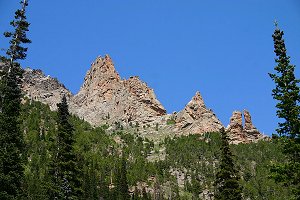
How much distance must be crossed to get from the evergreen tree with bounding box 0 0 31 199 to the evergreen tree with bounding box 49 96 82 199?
11.5 ft

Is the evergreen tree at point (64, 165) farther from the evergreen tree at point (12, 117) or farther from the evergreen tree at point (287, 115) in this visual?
the evergreen tree at point (287, 115)

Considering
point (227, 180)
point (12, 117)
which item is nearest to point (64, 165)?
point (12, 117)

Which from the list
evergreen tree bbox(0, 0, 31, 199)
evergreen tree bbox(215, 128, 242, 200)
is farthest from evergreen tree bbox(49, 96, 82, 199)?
evergreen tree bbox(215, 128, 242, 200)

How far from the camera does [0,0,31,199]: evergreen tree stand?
33250 millimetres

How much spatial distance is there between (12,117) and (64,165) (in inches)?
244

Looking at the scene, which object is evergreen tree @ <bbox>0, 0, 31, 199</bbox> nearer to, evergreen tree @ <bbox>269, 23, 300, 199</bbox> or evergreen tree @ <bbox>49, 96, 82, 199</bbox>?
evergreen tree @ <bbox>49, 96, 82, 199</bbox>

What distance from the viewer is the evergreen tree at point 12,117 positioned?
33.2m

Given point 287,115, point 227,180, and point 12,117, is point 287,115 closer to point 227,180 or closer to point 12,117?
point 227,180

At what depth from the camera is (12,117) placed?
3475 centimetres

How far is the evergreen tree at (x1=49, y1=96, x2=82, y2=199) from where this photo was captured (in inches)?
1465

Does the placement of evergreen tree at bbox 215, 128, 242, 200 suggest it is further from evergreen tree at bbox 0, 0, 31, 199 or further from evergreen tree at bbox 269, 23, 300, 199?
evergreen tree at bbox 0, 0, 31, 199

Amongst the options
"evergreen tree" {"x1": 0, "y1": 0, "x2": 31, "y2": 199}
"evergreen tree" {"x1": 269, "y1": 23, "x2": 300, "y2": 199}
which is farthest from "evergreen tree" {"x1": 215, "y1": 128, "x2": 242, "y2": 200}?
"evergreen tree" {"x1": 0, "y1": 0, "x2": 31, "y2": 199}

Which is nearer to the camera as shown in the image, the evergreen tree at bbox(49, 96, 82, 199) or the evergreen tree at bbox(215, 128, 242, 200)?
the evergreen tree at bbox(215, 128, 242, 200)

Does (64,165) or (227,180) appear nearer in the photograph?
(227,180)
